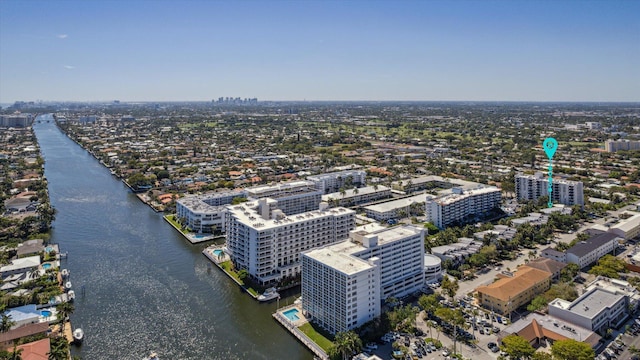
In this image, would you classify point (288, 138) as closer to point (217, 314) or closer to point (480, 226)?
point (480, 226)

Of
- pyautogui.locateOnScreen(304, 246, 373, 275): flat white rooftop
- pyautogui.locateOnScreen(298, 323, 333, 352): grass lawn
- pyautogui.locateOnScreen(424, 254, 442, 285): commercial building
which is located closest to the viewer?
pyautogui.locateOnScreen(298, 323, 333, 352): grass lawn

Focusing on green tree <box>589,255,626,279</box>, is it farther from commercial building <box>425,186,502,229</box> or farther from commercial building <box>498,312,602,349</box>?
commercial building <box>425,186,502,229</box>

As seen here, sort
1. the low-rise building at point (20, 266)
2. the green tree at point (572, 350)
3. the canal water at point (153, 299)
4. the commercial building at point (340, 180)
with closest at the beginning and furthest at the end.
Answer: the green tree at point (572, 350) < the canal water at point (153, 299) < the low-rise building at point (20, 266) < the commercial building at point (340, 180)

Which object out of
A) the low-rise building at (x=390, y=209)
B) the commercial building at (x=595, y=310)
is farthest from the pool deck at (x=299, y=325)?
the low-rise building at (x=390, y=209)

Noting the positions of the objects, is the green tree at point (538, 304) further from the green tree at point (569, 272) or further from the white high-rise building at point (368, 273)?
the white high-rise building at point (368, 273)

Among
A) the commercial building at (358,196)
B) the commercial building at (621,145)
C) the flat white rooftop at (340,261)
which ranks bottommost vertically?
the commercial building at (358,196)

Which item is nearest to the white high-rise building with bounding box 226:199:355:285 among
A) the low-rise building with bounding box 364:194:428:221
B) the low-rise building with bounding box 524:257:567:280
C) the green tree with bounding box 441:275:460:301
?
the green tree with bounding box 441:275:460:301

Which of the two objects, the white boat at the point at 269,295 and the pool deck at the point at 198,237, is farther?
the pool deck at the point at 198,237
